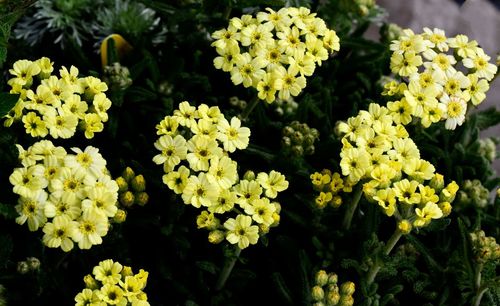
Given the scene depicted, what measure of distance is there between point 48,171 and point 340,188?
59cm

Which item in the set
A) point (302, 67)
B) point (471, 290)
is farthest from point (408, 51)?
point (471, 290)

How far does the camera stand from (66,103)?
1.31m

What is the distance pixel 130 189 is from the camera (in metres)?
1.40

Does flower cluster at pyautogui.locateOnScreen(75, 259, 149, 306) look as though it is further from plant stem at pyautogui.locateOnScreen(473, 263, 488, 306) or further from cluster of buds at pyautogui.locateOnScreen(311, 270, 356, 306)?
plant stem at pyautogui.locateOnScreen(473, 263, 488, 306)

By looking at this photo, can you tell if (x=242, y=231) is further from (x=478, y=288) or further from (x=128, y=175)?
(x=478, y=288)

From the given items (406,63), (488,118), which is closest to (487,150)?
(488,118)

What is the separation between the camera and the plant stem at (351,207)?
1.45 metres

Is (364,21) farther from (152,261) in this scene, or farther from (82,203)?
(82,203)

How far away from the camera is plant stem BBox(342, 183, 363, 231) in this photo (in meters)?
1.45

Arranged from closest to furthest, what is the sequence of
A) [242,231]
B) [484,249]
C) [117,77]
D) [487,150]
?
[242,231] < [484,249] < [117,77] < [487,150]

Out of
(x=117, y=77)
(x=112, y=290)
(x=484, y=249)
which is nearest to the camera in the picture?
(x=112, y=290)

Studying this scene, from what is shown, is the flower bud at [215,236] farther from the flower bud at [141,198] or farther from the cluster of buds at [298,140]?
the cluster of buds at [298,140]

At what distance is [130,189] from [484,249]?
2.38 feet

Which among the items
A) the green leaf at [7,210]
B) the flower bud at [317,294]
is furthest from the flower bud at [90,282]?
the flower bud at [317,294]
